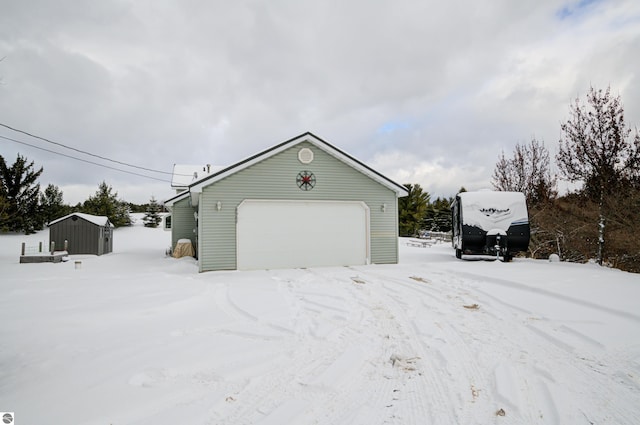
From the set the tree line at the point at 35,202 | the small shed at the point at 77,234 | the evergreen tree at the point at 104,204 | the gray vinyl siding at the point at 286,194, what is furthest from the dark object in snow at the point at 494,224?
the evergreen tree at the point at 104,204

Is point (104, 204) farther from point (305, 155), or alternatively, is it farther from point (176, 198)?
point (305, 155)

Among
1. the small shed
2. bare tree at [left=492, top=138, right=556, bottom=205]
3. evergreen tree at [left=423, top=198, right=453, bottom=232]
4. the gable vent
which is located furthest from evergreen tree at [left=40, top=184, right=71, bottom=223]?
evergreen tree at [left=423, top=198, right=453, bottom=232]

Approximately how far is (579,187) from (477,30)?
302 inches

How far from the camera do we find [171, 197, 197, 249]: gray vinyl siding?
15.9m

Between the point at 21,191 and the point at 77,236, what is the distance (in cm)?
1266

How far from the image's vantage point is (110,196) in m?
30.3

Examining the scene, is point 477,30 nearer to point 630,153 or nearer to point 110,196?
point 630,153

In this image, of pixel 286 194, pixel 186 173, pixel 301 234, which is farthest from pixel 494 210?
pixel 186 173

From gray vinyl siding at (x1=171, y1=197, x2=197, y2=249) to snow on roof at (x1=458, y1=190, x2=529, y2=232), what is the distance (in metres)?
13.1

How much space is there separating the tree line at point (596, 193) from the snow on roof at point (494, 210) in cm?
167

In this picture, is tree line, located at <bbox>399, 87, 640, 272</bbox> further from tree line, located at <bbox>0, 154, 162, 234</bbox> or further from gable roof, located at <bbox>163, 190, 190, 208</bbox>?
tree line, located at <bbox>0, 154, 162, 234</bbox>

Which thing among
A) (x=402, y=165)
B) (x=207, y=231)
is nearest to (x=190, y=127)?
(x=207, y=231)

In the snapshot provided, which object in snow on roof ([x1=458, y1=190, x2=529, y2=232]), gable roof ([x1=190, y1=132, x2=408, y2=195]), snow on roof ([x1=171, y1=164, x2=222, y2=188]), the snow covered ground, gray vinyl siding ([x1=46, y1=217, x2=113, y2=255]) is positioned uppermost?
snow on roof ([x1=171, y1=164, x2=222, y2=188])

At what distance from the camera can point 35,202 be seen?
2511 cm
